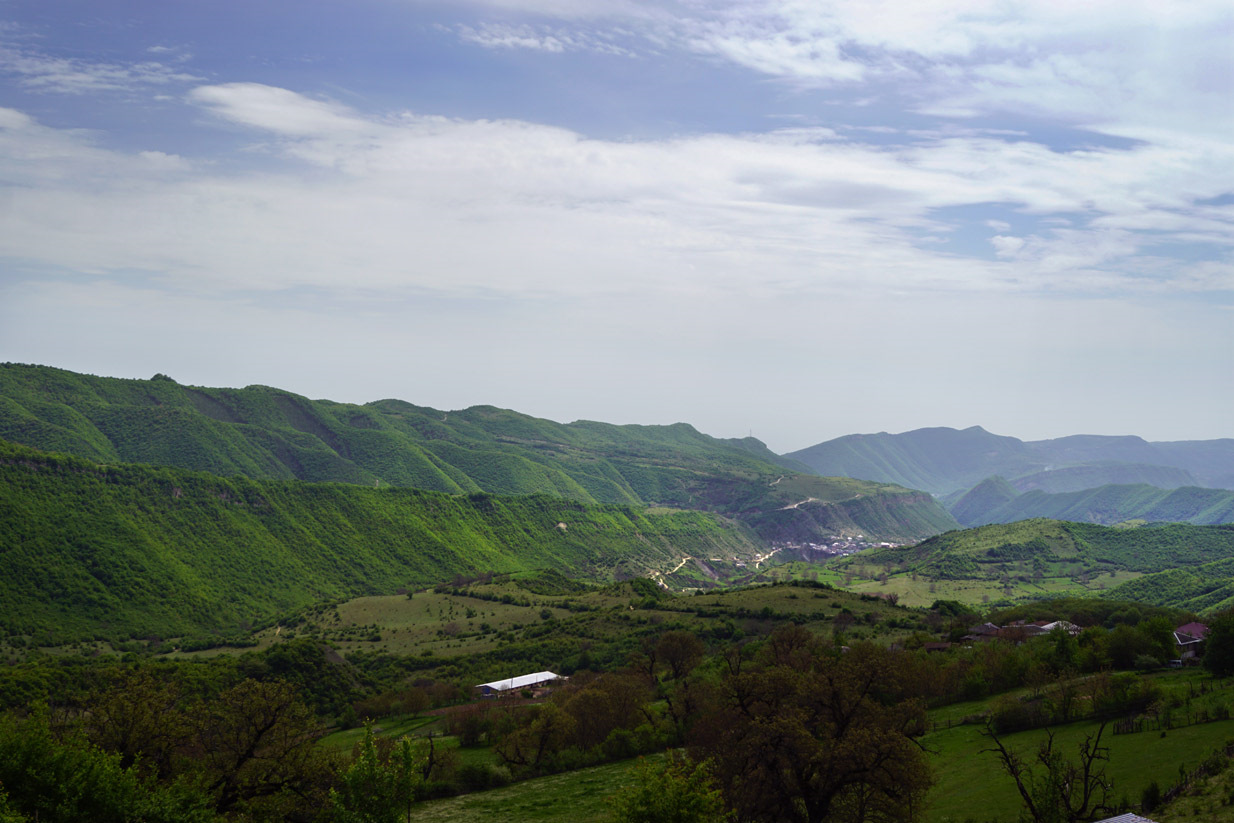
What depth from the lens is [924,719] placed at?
2082 inches

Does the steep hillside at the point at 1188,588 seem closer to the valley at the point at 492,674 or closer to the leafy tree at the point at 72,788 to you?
the valley at the point at 492,674

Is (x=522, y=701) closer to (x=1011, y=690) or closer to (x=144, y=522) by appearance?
(x=1011, y=690)

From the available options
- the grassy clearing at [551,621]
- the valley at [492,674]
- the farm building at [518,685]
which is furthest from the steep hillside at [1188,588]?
the farm building at [518,685]

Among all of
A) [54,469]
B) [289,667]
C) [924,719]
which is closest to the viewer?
[924,719]

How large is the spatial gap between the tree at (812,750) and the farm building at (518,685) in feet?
152

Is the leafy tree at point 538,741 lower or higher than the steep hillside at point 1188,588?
higher

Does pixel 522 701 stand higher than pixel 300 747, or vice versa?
pixel 300 747

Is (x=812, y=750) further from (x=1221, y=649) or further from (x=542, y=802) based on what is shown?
(x=1221, y=649)

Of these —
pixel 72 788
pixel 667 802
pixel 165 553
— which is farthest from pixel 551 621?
pixel 667 802

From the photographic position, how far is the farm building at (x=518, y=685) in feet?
284

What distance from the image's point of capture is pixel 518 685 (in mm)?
89500

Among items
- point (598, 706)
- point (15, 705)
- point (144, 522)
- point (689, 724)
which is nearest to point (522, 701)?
point (598, 706)

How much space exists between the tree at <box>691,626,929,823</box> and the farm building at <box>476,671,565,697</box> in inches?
1819

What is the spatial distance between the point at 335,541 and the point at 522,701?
12579cm
